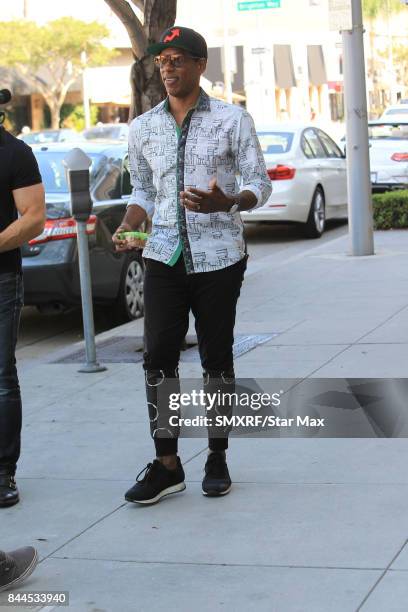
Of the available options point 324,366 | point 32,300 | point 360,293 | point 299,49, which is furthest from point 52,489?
point 299,49

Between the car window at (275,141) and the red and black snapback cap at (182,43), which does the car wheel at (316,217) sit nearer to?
the car window at (275,141)

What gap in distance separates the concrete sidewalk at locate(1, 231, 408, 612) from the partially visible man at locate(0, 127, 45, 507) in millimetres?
237

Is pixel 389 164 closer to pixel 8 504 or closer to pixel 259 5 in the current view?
pixel 8 504

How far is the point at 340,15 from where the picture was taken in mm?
12781

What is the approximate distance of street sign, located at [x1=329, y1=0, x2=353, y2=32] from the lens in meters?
12.8

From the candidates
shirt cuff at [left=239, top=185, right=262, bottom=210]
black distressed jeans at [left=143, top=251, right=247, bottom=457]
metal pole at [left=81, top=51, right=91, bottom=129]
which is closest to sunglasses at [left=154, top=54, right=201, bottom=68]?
shirt cuff at [left=239, top=185, right=262, bottom=210]

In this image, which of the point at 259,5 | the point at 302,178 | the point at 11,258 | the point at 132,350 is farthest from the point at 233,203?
the point at 259,5

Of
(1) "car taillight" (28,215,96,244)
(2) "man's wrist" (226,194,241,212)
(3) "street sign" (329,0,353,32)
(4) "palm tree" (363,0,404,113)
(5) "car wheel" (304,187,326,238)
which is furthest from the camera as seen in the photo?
(4) "palm tree" (363,0,404,113)

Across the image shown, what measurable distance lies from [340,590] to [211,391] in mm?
1400

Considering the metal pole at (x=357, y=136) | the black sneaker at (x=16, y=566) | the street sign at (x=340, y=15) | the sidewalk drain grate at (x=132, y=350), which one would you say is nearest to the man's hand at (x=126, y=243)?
the black sneaker at (x=16, y=566)

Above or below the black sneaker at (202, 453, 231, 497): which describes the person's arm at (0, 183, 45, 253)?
above

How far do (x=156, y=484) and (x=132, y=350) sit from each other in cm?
367

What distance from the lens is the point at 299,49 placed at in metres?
70.8

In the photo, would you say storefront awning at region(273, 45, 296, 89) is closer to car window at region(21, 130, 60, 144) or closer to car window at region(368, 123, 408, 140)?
car window at region(21, 130, 60, 144)
